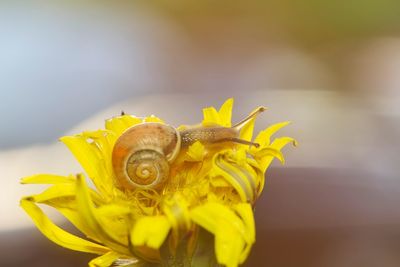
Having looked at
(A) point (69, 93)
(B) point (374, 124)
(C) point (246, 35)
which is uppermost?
(C) point (246, 35)

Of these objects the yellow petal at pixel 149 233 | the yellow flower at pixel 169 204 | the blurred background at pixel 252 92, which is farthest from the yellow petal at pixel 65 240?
the blurred background at pixel 252 92

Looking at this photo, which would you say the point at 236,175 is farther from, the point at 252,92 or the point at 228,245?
the point at 252,92

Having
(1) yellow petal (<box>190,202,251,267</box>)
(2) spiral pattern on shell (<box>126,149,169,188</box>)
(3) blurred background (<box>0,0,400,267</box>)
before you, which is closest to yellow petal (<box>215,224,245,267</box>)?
(1) yellow petal (<box>190,202,251,267</box>)

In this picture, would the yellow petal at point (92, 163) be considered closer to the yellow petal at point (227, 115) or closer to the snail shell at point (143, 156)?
the snail shell at point (143, 156)

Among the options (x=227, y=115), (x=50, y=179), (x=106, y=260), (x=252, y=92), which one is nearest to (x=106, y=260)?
(x=106, y=260)

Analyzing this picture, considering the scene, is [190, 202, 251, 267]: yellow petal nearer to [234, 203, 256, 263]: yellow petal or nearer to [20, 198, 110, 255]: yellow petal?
[234, 203, 256, 263]: yellow petal

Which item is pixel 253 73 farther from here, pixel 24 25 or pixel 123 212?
pixel 123 212

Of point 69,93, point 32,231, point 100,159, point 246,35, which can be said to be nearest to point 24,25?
point 69,93
